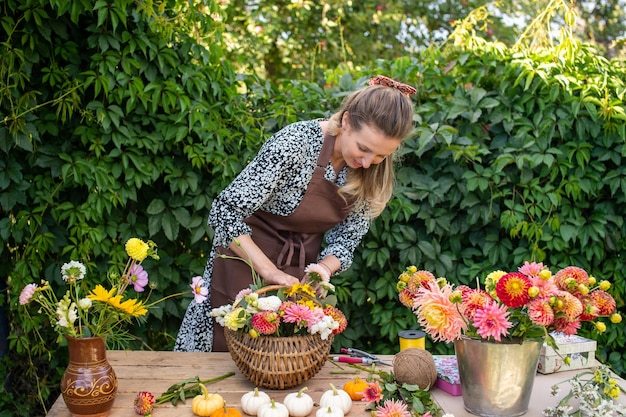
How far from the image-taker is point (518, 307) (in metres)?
1.36

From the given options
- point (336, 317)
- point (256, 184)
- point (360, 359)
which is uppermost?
point (256, 184)

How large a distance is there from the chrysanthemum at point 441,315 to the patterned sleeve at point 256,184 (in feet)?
2.50

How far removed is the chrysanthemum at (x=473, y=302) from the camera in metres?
1.35

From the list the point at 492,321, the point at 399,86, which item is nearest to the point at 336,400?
the point at 492,321

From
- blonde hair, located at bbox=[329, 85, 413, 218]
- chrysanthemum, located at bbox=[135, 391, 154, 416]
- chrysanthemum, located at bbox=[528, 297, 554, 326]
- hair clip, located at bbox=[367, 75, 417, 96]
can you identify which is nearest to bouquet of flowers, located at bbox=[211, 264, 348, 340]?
chrysanthemum, located at bbox=[135, 391, 154, 416]

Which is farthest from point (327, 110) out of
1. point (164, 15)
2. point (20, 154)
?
point (20, 154)

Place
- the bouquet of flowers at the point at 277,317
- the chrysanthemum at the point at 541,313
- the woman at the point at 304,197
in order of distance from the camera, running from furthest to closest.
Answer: the woman at the point at 304,197 < the bouquet of flowers at the point at 277,317 < the chrysanthemum at the point at 541,313

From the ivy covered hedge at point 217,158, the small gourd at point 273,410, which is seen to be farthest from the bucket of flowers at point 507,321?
the ivy covered hedge at point 217,158

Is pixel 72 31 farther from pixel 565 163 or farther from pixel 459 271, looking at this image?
pixel 565 163

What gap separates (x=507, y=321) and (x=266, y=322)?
536 mm

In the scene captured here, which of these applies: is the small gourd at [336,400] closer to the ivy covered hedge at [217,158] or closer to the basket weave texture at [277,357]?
the basket weave texture at [277,357]

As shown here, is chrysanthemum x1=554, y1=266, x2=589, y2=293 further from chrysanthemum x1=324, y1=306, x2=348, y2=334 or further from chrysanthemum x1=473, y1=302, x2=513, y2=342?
chrysanthemum x1=324, y1=306, x2=348, y2=334

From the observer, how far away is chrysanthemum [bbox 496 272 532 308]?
Result: 1.30m

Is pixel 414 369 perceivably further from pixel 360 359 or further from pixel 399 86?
pixel 399 86
